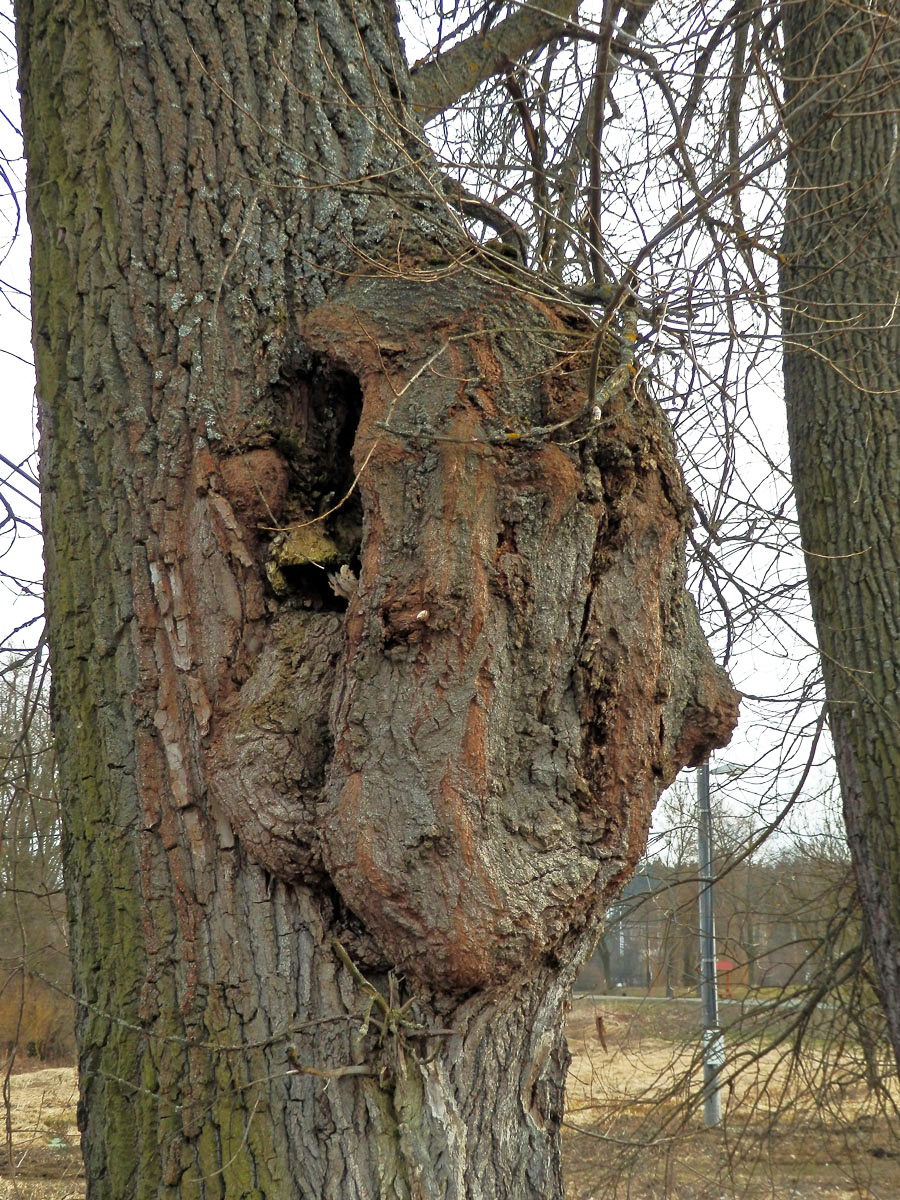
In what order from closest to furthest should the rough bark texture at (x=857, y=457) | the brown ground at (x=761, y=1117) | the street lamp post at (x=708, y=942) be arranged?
the rough bark texture at (x=857, y=457) < the brown ground at (x=761, y=1117) < the street lamp post at (x=708, y=942)

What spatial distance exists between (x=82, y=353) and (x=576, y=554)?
1093 millimetres

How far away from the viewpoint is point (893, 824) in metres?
4.04

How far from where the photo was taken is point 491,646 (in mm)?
1697

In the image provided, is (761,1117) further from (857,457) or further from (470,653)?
(470,653)

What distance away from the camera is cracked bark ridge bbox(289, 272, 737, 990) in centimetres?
159

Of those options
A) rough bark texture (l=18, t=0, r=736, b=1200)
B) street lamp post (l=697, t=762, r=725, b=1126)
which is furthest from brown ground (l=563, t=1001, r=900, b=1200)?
rough bark texture (l=18, t=0, r=736, b=1200)

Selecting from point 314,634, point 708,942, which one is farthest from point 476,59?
point 708,942

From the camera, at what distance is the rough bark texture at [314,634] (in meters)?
1.62

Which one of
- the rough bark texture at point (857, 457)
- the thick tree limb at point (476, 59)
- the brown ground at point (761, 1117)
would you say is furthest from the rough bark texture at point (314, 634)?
the brown ground at point (761, 1117)

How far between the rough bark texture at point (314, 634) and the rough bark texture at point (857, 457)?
2.42m

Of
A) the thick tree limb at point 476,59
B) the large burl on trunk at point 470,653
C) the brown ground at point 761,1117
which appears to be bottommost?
the brown ground at point 761,1117

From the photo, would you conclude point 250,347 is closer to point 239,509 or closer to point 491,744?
point 239,509

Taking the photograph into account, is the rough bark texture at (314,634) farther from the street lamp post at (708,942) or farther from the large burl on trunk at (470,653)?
the street lamp post at (708,942)

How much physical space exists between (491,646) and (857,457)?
3.16 m
